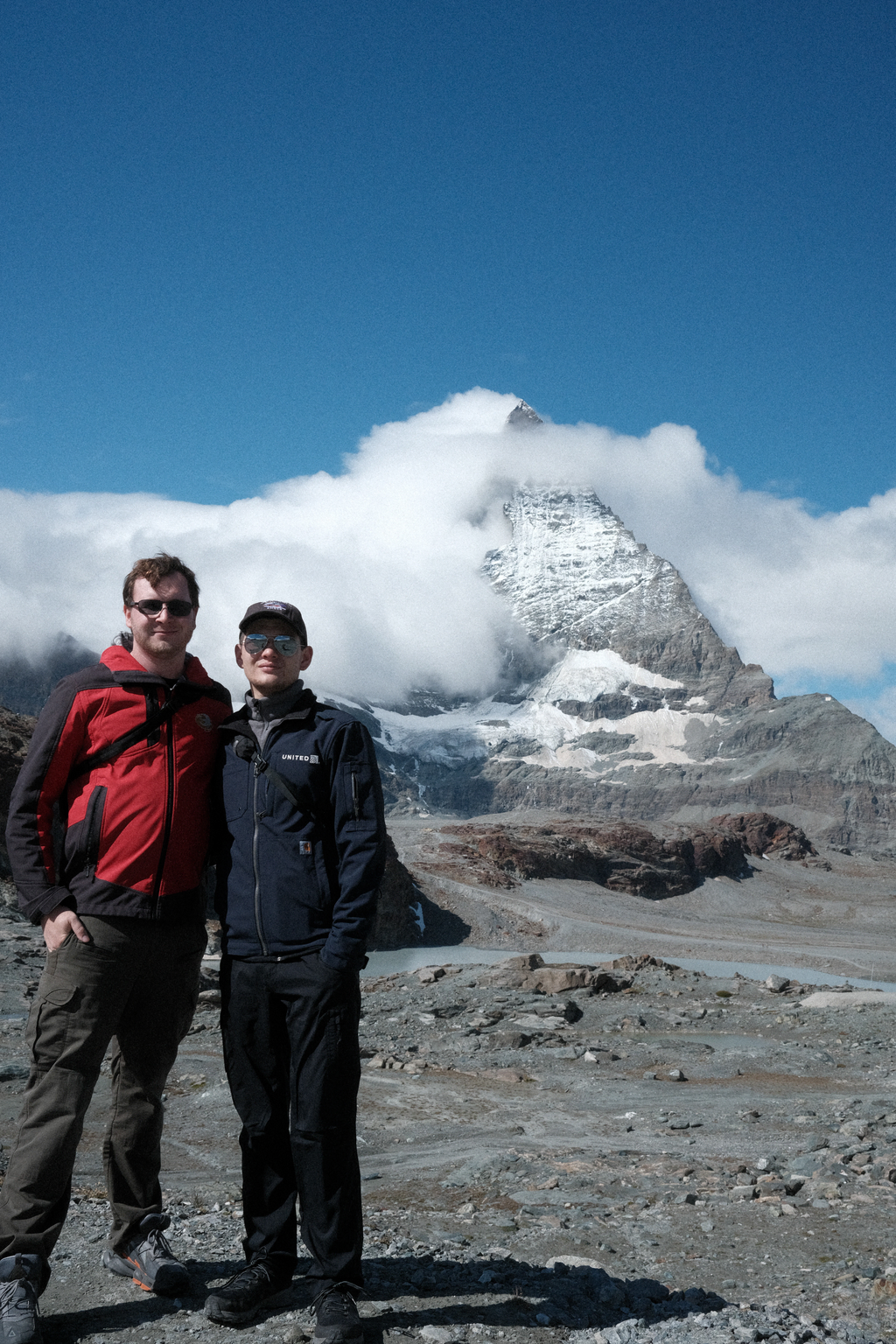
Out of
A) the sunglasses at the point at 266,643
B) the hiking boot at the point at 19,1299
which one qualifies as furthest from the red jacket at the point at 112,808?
the hiking boot at the point at 19,1299

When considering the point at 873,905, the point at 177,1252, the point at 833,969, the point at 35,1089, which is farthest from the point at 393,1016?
the point at 873,905

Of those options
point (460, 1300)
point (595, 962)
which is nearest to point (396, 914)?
point (595, 962)

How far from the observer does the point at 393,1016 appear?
1667 cm

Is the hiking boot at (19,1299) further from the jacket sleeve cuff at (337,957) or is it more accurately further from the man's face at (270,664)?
the man's face at (270,664)

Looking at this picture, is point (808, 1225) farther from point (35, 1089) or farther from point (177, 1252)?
point (35, 1089)

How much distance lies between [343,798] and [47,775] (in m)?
1.14

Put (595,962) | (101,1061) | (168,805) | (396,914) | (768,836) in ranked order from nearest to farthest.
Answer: (101,1061) < (168,805) < (595,962) < (396,914) < (768,836)

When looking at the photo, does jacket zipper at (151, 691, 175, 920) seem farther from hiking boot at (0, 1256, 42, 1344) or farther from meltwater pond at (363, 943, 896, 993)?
meltwater pond at (363, 943, 896, 993)

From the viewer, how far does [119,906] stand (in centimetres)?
375

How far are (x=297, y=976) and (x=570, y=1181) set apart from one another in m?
4.35

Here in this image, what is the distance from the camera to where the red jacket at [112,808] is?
3.74 meters

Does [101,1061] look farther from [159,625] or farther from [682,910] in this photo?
[682,910]

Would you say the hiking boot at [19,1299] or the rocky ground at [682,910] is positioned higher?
the hiking boot at [19,1299]

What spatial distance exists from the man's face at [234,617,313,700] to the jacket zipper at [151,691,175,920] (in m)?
0.37
